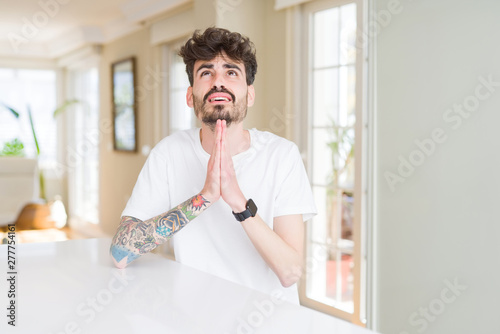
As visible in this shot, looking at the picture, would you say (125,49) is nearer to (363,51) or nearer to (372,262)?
(363,51)

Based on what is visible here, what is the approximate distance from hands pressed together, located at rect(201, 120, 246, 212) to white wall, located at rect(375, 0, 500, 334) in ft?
4.30

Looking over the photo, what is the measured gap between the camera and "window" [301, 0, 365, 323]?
3.26 metres

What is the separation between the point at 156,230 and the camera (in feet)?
4.91

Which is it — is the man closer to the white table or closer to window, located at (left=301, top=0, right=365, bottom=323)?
the white table

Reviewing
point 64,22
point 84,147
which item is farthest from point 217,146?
point 84,147

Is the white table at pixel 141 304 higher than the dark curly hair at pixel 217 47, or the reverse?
the dark curly hair at pixel 217 47

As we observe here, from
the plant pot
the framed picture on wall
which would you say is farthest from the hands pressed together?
the plant pot

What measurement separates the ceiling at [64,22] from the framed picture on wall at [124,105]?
0.41 m

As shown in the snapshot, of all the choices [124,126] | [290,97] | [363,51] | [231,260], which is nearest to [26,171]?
[124,126]

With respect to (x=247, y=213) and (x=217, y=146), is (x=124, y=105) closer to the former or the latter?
(x=217, y=146)

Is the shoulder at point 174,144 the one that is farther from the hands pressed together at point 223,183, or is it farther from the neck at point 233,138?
the hands pressed together at point 223,183

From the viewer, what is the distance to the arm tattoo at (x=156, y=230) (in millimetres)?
1434

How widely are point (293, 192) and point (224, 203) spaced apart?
8.7 inches

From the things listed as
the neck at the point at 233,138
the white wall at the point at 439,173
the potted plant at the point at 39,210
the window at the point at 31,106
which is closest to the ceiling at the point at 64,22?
the window at the point at 31,106
